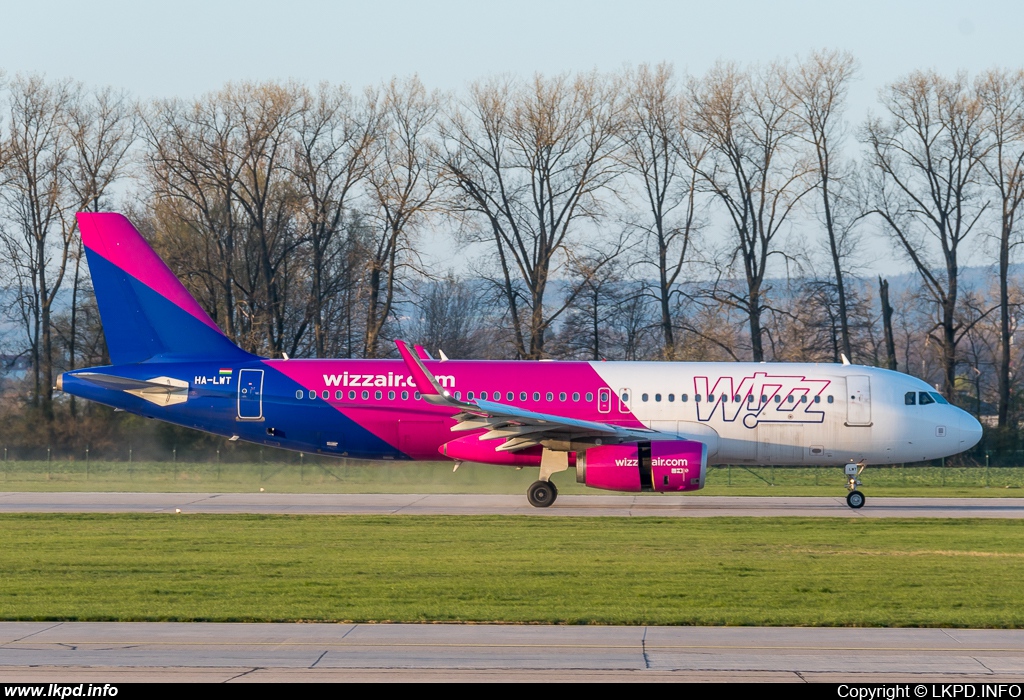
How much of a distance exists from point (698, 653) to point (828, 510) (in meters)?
17.0

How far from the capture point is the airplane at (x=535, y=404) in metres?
27.2

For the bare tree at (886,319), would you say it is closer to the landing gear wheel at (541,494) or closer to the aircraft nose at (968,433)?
the aircraft nose at (968,433)

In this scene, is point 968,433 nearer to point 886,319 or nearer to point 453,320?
point 886,319

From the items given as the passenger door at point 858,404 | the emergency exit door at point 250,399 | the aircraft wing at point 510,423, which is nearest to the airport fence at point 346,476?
the aircraft wing at point 510,423

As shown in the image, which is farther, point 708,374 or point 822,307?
point 822,307

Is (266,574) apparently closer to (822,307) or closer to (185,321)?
(185,321)

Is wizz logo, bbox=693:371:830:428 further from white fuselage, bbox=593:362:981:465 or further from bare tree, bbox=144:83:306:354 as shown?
bare tree, bbox=144:83:306:354

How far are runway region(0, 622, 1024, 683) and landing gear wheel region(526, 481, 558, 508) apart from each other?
14986 millimetres

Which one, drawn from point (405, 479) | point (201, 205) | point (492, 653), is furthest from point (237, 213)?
point (492, 653)

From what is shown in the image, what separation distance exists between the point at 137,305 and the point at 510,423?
10.1m

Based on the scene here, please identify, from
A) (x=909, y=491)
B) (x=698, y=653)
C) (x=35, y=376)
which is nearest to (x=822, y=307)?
(x=909, y=491)

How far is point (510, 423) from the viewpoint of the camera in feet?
83.7

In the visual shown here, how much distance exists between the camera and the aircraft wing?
→ 24.6 meters

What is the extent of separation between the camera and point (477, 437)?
27.2 metres
